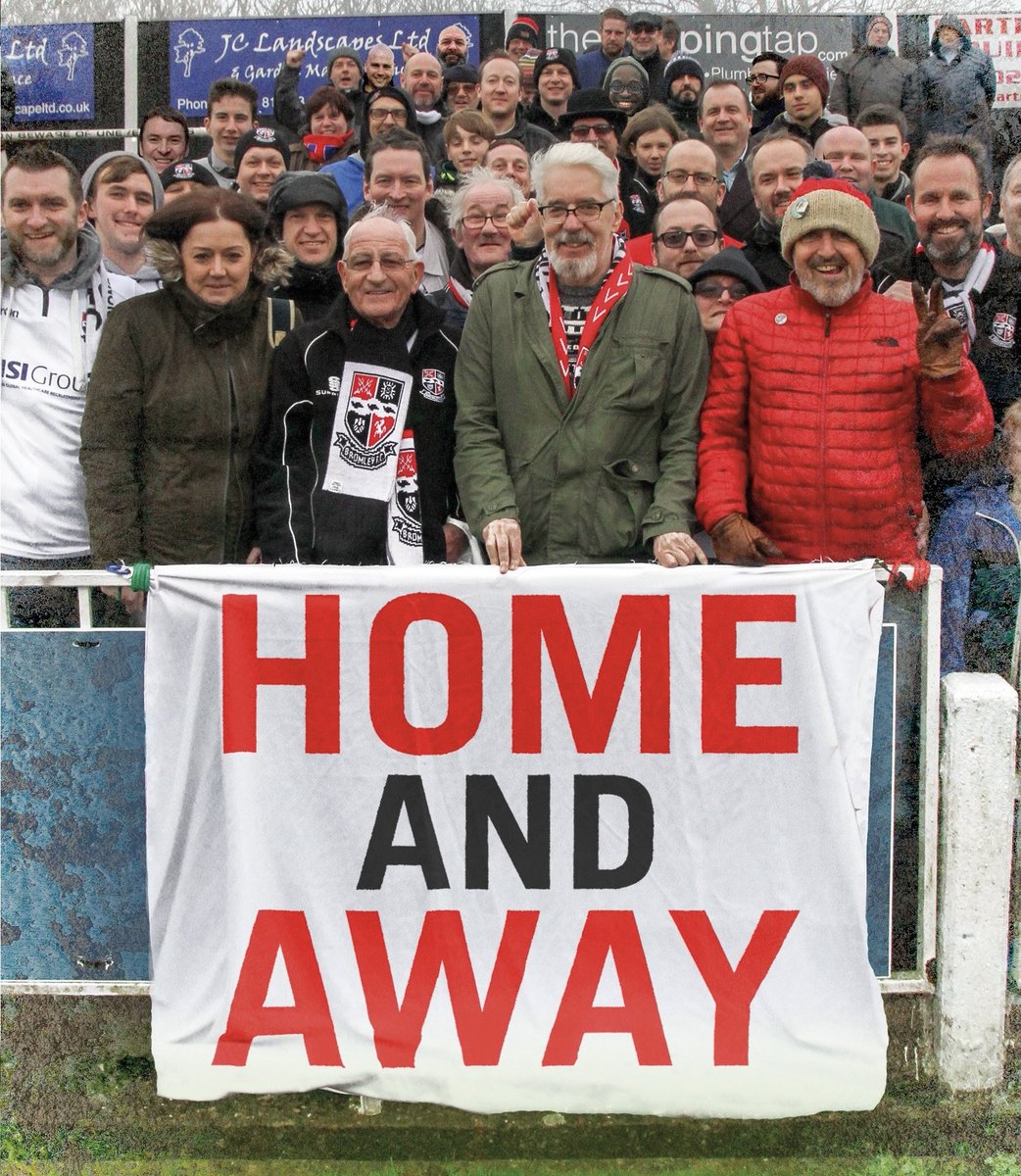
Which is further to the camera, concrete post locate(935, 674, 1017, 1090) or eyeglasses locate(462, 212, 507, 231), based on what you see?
eyeglasses locate(462, 212, 507, 231)

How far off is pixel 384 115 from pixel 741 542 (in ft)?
15.1

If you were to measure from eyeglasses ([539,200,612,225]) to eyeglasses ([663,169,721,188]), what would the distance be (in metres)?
1.65

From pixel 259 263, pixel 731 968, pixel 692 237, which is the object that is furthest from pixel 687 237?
pixel 731 968

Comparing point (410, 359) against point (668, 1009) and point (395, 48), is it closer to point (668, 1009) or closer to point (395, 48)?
point (668, 1009)

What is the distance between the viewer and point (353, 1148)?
3994 millimetres

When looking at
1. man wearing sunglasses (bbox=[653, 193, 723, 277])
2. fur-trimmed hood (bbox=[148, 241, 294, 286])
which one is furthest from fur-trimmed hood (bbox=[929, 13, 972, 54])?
fur-trimmed hood (bbox=[148, 241, 294, 286])

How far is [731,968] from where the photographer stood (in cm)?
387

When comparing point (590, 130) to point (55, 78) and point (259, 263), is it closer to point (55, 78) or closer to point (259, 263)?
point (259, 263)

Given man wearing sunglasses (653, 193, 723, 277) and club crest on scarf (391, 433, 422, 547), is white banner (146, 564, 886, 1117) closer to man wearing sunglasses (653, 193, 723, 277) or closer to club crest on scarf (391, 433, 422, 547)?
club crest on scarf (391, 433, 422, 547)

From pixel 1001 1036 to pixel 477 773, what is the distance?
5.13 feet

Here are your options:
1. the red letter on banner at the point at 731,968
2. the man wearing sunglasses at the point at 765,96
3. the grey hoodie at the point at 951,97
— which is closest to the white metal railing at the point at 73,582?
the red letter on banner at the point at 731,968

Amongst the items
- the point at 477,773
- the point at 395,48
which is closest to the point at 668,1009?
the point at 477,773

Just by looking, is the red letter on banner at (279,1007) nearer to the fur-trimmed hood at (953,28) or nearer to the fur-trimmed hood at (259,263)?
the fur-trimmed hood at (259,263)

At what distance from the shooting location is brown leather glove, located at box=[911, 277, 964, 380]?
3.88m
